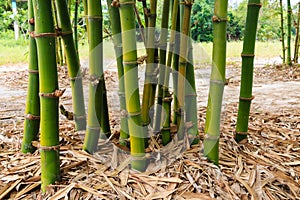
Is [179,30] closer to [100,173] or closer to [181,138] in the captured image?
[181,138]

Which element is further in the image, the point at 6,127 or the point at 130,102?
the point at 6,127

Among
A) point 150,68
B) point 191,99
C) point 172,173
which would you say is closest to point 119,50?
point 150,68

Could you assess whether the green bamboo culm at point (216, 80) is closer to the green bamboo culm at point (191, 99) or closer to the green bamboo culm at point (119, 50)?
the green bamboo culm at point (191, 99)

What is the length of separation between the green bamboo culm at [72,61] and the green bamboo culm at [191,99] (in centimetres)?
28

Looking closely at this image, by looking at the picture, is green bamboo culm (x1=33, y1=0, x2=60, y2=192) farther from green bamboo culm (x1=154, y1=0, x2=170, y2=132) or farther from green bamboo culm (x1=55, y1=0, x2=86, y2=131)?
green bamboo culm (x1=154, y1=0, x2=170, y2=132)

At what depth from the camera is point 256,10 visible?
89 cm

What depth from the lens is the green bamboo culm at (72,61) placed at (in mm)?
839

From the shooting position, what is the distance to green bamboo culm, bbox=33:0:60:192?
68 centimetres

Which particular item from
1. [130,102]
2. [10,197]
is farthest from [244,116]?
[10,197]

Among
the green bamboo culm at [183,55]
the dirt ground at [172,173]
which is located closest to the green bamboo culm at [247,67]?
the dirt ground at [172,173]

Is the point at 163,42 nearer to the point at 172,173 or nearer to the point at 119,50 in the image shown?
the point at 119,50

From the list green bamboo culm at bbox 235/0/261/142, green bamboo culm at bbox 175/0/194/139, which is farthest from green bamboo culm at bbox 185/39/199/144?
green bamboo culm at bbox 235/0/261/142

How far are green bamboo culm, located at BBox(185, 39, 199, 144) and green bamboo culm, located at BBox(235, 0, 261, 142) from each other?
0.45ft

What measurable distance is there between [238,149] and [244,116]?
3.7 inches
